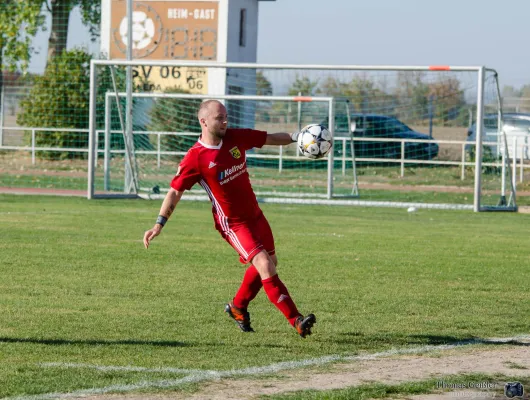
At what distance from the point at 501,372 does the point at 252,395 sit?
5.45 ft

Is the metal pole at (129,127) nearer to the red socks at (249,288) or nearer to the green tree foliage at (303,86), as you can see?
the green tree foliage at (303,86)

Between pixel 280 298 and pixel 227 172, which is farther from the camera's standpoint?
pixel 227 172

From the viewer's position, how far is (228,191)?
791 centimetres

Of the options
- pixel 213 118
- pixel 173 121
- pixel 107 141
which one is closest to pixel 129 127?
pixel 107 141

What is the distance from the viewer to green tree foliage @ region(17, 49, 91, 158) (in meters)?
27.8

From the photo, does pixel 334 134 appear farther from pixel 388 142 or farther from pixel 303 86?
pixel 388 142

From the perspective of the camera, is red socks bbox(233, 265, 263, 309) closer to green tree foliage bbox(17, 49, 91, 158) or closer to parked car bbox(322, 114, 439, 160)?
green tree foliage bbox(17, 49, 91, 158)

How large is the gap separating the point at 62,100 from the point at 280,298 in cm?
2171

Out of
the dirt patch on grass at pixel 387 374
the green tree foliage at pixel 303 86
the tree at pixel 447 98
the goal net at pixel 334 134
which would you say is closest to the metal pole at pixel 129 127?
the goal net at pixel 334 134

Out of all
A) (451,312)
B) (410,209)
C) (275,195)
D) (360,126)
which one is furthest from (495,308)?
(360,126)

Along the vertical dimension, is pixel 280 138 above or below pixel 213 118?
below

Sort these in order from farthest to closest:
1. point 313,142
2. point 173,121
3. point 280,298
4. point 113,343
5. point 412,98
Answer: point 173,121, point 412,98, point 313,142, point 280,298, point 113,343

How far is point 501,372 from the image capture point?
6.56 meters

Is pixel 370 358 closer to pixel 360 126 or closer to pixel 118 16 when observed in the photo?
pixel 360 126
